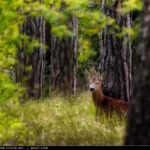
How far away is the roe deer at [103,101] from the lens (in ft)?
39.8

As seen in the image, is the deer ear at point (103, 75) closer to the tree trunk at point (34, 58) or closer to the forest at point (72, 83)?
the forest at point (72, 83)

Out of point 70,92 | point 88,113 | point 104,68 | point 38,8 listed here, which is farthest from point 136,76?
point 70,92

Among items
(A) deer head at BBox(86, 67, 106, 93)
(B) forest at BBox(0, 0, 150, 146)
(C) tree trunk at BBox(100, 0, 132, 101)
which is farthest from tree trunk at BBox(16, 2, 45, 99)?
(C) tree trunk at BBox(100, 0, 132, 101)

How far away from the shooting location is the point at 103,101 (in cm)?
1258

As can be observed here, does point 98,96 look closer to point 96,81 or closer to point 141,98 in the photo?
point 96,81

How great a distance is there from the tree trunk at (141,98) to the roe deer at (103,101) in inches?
249

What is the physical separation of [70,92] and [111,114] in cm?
362

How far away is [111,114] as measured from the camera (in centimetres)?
1233

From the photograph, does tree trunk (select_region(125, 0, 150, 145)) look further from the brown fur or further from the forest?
the brown fur

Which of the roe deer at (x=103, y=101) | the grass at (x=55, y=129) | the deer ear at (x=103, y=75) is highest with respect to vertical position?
the deer ear at (x=103, y=75)

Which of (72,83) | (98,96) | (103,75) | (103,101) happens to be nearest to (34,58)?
(72,83)

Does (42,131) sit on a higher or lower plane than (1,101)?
lower

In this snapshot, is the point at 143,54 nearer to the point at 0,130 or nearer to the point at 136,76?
the point at 136,76

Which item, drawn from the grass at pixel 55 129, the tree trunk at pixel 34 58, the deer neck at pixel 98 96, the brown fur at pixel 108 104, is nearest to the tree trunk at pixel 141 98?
the grass at pixel 55 129
